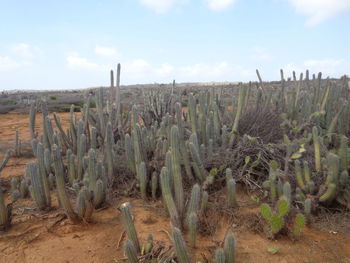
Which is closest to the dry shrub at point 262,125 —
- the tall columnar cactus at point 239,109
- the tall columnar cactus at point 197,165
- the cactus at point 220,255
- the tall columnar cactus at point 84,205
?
the tall columnar cactus at point 239,109

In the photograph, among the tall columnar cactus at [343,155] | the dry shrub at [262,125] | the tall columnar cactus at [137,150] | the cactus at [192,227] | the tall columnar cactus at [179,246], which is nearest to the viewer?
the tall columnar cactus at [179,246]

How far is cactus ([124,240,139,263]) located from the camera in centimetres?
211

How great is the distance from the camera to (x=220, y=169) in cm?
340

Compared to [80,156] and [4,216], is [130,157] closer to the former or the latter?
[80,156]

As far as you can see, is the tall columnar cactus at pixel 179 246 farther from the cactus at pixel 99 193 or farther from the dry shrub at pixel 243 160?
the dry shrub at pixel 243 160

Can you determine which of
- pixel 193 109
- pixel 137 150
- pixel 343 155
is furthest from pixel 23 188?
pixel 343 155

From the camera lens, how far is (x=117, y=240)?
266 centimetres

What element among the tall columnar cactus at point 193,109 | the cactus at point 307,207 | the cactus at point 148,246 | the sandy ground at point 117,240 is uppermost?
the tall columnar cactus at point 193,109

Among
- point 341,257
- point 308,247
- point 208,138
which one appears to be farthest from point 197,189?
point 208,138

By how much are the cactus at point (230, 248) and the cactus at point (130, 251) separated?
0.55 m

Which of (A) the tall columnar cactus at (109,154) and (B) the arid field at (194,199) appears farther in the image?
(A) the tall columnar cactus at (109,154)

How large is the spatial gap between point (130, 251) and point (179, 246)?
31cm

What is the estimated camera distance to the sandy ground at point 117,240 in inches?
95.5

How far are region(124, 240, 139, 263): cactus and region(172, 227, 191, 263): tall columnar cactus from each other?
0.87ft
